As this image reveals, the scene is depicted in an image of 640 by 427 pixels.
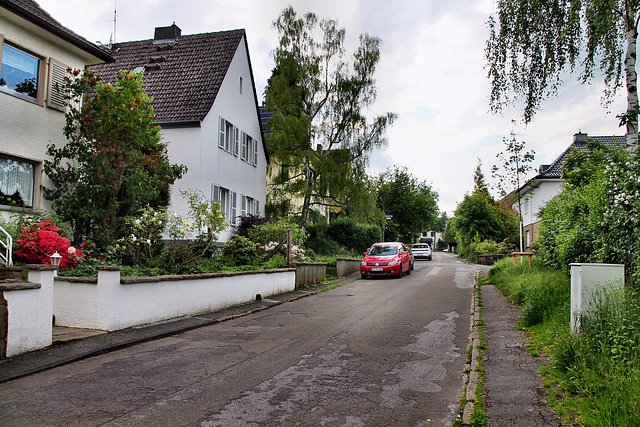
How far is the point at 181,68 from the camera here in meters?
24.2

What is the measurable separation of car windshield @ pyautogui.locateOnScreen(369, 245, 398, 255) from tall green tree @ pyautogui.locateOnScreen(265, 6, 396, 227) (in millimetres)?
4676

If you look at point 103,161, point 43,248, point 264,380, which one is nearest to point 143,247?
point 103,161

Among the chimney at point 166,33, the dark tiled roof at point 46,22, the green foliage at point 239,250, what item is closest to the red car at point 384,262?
the green foliage at point 239,250

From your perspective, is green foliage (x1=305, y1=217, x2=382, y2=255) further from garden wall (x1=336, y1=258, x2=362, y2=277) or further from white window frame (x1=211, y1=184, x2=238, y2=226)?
white window frame (x1=211, y1=184, x2=238, y2=226)

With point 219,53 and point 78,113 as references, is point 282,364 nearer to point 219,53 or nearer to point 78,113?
point 78,113

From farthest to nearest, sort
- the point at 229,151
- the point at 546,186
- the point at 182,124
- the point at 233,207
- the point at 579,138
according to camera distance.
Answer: the point at 579,138 → the point at 546,186 → the point at 233,207 → the point at 229,151 → the point at 182,124

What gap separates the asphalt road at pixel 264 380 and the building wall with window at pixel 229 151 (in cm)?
1136

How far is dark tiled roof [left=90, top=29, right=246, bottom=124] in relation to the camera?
2180cm

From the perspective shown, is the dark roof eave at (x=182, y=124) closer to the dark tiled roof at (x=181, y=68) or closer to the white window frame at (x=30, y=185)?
the dark tiled roof at (x=181, y=68)

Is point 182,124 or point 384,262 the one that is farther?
point 384,262

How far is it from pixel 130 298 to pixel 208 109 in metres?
13.0

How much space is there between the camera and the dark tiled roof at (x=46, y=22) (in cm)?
1206

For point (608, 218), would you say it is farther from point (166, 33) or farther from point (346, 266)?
point (166, 33)

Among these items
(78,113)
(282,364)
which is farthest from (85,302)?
(78,113)
